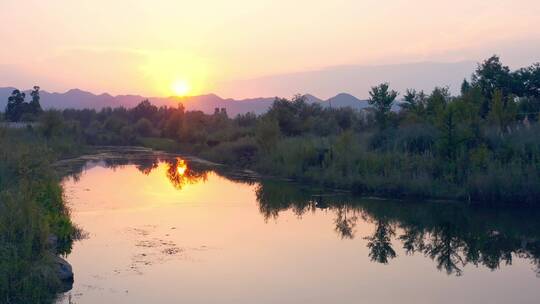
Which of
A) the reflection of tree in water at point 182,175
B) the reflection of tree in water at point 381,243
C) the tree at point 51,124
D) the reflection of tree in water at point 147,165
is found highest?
the tree at point 51,124

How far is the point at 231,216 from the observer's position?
17.8 metres

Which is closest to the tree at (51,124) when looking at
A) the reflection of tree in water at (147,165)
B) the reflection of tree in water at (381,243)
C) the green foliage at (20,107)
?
the reflection of tree in water at (147,165)

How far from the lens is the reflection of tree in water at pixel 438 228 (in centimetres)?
1351

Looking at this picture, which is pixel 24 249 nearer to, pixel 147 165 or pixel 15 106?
pixel 147 165

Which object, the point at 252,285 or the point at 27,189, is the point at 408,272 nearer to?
the point at 252,285

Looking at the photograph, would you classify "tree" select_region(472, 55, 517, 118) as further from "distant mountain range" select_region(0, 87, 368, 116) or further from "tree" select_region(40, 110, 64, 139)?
"distant mountain range" select_region(0, 87, 368, 116)

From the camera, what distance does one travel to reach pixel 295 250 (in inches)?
533

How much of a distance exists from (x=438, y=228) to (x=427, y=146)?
7492 mm

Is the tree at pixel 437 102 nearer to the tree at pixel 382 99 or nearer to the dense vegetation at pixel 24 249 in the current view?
the tree at pixel 382 99

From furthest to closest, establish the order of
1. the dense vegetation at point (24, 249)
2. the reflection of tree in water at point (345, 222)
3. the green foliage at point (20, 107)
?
the green foliage at point (20, 107)
the reflection of tree in water at point (345, 222)
the dense vegetation at point (24, 249)

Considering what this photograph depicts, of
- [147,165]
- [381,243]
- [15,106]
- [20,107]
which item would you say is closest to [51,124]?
[147,165]

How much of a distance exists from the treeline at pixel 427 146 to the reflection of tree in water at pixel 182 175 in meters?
2.96

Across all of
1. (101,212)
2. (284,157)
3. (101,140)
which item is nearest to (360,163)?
(284,157)

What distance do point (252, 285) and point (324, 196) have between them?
11.2 meters
